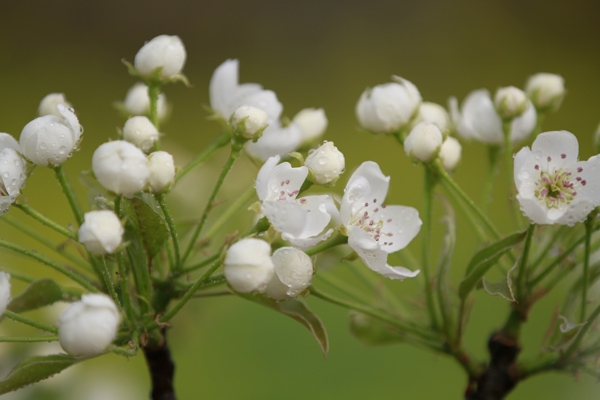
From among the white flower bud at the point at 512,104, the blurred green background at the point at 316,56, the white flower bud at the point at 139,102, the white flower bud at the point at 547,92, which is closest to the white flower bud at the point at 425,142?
the white flower bud at the point at 512,104

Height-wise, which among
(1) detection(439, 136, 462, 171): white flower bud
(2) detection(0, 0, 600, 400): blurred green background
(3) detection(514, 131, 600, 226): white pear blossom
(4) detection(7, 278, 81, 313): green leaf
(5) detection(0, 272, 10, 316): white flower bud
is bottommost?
(2) detection(0, 0, 600, 400): blurred green background

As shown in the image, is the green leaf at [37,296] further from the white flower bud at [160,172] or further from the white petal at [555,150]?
the white petal at [555,150]

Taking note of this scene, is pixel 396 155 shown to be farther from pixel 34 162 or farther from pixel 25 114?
pixel 34 162

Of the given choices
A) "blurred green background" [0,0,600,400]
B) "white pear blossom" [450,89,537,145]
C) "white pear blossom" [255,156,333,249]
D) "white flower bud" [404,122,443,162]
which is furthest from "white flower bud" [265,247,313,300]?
"blurred green background" [0,0,600,400]

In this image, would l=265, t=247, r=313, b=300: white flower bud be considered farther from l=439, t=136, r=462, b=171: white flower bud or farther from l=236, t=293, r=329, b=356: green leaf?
l=439, t=136, r=462, b=171: white flower bud

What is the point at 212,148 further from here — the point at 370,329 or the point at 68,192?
the point at 370,329
